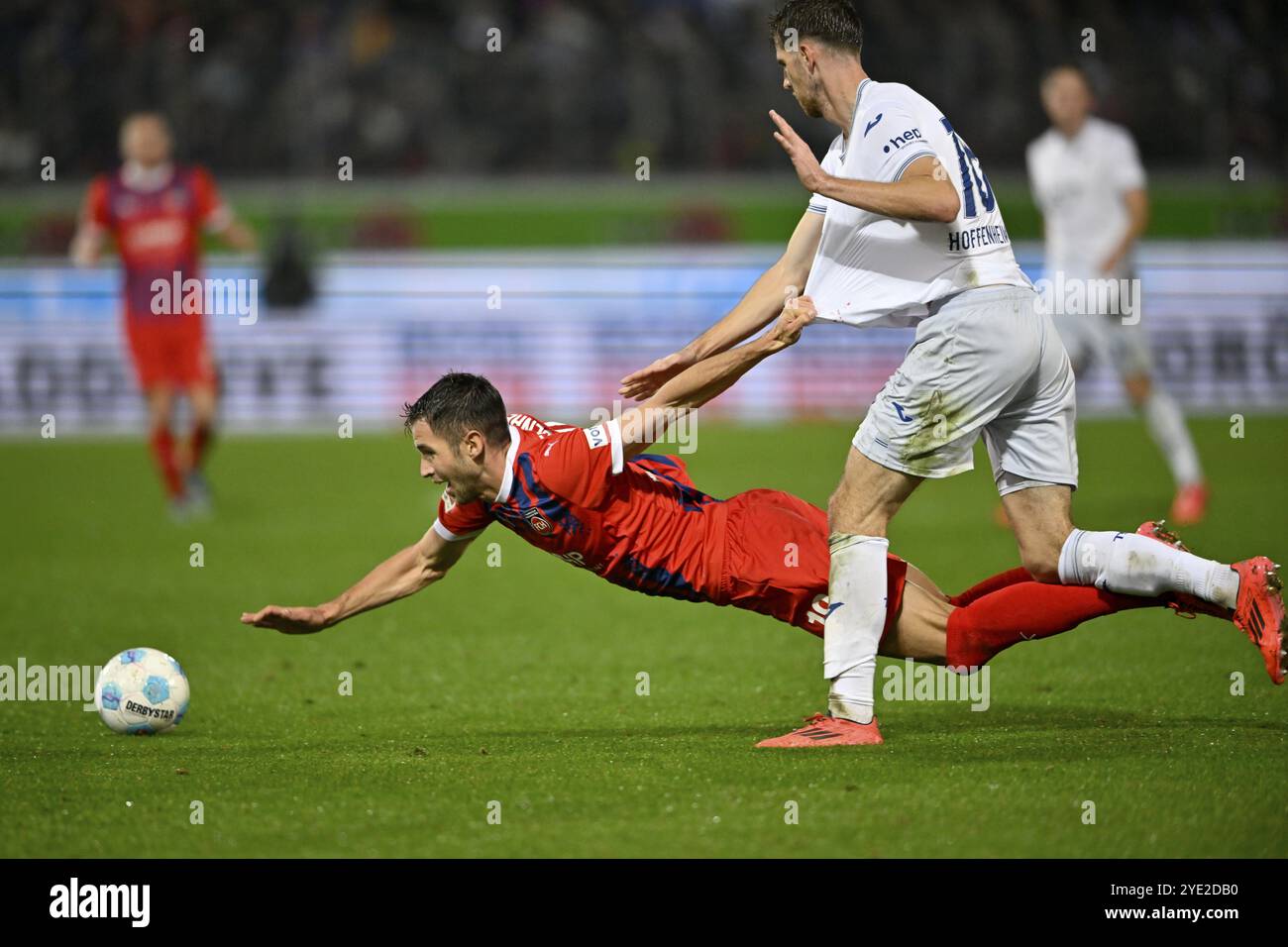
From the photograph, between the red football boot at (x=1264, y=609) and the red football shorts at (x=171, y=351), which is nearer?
the red football boot at (x=1264, y=609)

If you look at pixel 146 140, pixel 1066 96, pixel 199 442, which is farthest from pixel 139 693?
pixel 1066 96

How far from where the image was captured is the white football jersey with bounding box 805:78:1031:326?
211 inches

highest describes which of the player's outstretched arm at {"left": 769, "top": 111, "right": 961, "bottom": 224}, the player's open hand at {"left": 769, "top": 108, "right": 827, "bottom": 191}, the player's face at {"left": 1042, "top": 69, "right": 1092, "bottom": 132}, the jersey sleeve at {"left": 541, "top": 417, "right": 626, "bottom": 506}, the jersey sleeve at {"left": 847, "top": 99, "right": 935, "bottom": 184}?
the player's face at {"left": 1042, "top": 69, "right": 1092, "bottom": 132}

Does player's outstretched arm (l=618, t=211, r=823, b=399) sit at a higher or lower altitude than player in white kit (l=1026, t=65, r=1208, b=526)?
lower

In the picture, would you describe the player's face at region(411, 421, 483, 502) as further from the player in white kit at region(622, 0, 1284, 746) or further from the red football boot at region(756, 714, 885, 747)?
the red football boot at region(756, 714, 885, 747)

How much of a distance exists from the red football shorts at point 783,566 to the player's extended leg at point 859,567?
14 cm

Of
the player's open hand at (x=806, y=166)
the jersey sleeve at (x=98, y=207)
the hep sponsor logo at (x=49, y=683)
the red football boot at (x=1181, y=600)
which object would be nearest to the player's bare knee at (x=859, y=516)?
the red football boot at (x=1181, y=600)

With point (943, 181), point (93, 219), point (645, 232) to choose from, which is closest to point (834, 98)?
point (943, 181)

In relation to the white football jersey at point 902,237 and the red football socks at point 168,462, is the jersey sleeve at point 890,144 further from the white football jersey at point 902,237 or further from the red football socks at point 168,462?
the red football socks at point 168,462

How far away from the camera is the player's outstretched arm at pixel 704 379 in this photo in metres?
5.18

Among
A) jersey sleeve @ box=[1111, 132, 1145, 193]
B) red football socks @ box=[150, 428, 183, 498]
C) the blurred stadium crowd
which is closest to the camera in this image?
jersey sleeve @ box=[1111, 132, 1145, 193]

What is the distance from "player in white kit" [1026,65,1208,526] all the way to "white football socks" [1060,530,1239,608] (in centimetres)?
601

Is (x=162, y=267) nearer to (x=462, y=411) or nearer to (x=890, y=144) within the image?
(x=462, y=411)

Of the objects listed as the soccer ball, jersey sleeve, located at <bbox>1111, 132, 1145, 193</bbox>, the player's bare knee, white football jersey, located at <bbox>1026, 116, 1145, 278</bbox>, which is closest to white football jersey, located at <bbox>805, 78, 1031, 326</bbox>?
the player's bare knee
